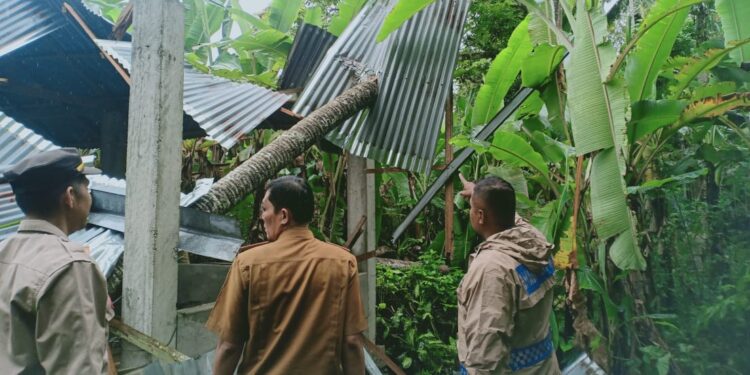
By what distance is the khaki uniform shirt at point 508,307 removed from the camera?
2199 mm

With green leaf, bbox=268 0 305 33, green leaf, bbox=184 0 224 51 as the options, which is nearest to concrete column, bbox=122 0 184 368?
green leaf, bbox=268 0 305 33

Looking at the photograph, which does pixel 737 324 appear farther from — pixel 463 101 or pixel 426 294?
pixel 463 101

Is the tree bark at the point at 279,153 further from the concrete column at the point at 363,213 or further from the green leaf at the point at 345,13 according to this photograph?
the green leaf at the point at 345,13

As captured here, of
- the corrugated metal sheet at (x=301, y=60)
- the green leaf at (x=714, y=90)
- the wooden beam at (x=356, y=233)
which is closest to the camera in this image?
the green leaf at (x=714, y=90)

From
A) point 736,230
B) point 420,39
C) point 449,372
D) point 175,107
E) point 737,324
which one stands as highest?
point 420,39

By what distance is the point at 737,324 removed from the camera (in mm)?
4484

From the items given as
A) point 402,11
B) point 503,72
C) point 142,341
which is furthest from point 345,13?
point 142,341

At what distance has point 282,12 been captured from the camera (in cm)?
655

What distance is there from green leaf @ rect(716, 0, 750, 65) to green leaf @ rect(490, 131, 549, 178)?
172cm

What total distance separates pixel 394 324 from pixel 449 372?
792 mm

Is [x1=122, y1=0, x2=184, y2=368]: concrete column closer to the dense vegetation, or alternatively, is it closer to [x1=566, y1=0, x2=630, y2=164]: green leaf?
the dense vegetation

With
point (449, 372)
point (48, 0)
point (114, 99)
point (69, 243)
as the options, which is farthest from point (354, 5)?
point (69, 243)

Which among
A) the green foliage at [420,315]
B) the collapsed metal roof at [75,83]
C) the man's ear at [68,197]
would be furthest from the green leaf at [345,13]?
the man's ear at [68,197]

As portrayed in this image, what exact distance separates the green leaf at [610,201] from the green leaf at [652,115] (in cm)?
63
